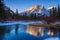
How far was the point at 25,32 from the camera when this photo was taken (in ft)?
7.22

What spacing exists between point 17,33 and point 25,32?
0.11 metres

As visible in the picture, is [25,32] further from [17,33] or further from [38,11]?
[38,11]

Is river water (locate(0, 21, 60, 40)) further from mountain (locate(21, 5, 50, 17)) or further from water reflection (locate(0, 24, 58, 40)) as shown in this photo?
mountain (locate(21, 5, 50, 17))

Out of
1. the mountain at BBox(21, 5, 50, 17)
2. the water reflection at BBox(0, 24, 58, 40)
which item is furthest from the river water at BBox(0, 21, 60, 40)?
the mountain at BBox(21, 5, 50, 17)

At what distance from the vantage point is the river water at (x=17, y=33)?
2.18m

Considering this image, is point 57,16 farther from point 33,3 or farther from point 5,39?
point 5,39

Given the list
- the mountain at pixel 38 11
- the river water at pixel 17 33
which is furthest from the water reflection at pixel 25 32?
the mountain at pixel 38 11

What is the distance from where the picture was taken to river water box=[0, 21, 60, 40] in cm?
218

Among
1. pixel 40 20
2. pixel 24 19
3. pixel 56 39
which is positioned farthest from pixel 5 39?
pixel 56 39

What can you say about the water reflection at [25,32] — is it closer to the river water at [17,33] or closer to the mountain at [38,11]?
the river water at [17,33]

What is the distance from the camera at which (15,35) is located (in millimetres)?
2184

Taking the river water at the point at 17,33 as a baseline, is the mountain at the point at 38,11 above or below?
above

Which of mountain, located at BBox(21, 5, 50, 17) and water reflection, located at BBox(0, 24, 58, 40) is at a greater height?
mountain, located at BBox(21, 5, 50, 17)

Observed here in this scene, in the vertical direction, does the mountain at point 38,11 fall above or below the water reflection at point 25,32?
above
